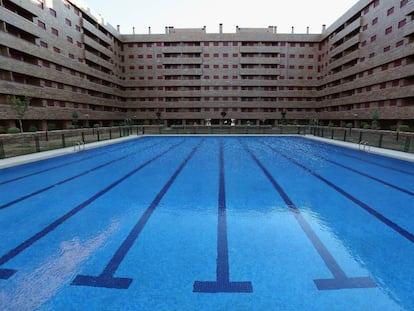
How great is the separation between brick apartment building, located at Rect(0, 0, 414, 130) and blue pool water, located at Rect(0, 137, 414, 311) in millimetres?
26894

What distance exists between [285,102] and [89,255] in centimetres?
5817

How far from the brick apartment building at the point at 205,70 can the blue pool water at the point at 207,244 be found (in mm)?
26894

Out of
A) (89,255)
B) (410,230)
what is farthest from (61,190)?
(410,230)

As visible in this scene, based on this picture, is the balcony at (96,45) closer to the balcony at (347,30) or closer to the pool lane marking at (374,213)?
the pool lane marking at (374,213)

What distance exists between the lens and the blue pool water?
310 cm

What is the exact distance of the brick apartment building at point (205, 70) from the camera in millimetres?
30609

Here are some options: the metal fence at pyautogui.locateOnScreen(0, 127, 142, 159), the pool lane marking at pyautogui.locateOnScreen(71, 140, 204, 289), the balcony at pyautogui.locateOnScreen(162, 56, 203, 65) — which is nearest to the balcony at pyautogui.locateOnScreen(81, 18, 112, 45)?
the balcony at pyautogui.locateOnScreen(162, 56, 203, 65)

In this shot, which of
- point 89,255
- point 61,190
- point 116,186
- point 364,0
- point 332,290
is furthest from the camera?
point 364,0

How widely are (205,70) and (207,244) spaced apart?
56484mm

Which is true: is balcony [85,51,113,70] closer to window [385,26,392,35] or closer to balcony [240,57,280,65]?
balcony [240,57,280,65]

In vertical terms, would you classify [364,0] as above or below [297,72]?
above

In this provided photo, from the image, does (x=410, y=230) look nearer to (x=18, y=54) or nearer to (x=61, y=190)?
(x=61, y=190)

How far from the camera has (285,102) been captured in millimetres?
56406

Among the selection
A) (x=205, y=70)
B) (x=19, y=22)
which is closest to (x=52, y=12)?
(x=19, y=22)
